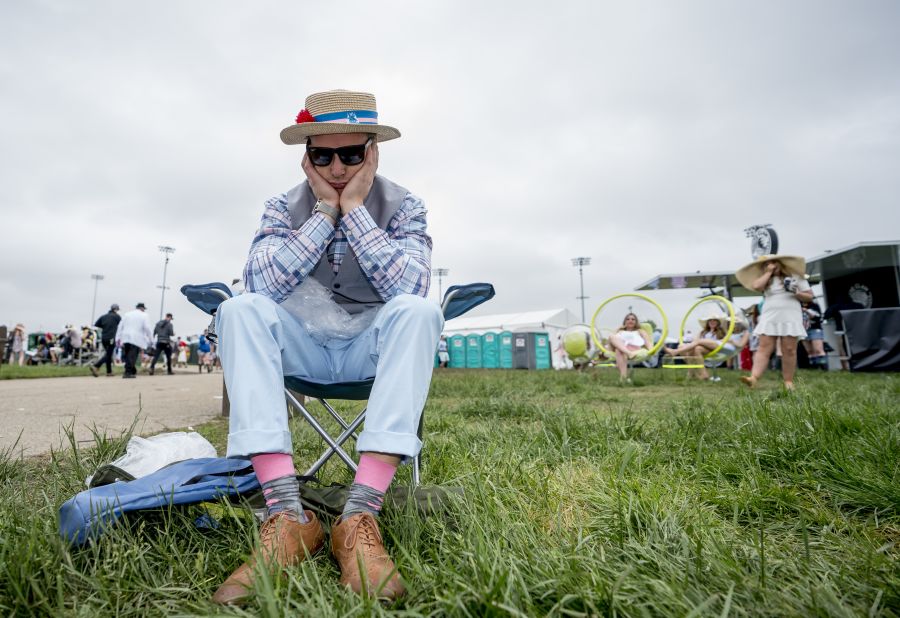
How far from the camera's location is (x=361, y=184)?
6.60 ft

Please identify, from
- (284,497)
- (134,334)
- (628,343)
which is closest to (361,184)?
(284,497)

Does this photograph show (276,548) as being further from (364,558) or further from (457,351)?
→ (457,351)

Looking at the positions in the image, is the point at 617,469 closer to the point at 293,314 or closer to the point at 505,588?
the point at 505,588

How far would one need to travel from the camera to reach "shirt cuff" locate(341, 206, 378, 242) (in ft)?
6.15

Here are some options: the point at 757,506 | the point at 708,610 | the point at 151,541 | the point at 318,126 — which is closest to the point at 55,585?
the point at 151,541

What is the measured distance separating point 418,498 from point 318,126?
1426mm

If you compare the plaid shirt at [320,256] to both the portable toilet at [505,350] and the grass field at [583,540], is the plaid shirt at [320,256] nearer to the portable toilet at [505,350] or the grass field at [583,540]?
the grass field at [583,540]

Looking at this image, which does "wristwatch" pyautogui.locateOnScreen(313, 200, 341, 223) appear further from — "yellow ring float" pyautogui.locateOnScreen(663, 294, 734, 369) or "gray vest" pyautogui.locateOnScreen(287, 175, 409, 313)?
"yellow ring float" pyautogui.locateOnScreen(663, 294, 734, 369)

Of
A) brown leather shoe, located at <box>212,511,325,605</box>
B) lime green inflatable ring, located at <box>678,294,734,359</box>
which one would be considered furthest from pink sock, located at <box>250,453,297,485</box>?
lime green inflatable ring, located at <box>678,294,734,359</box>

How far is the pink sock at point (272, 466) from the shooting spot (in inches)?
54.7

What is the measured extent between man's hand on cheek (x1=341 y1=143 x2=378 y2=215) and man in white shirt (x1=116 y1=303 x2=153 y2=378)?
12180mm

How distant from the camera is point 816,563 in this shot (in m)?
1.17

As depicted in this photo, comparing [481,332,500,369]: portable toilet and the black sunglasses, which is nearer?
the black sunglasses

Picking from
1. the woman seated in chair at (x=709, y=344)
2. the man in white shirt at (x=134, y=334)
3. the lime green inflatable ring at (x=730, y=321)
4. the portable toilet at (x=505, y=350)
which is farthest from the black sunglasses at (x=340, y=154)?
the portable toilet at (x=505, y=350)
